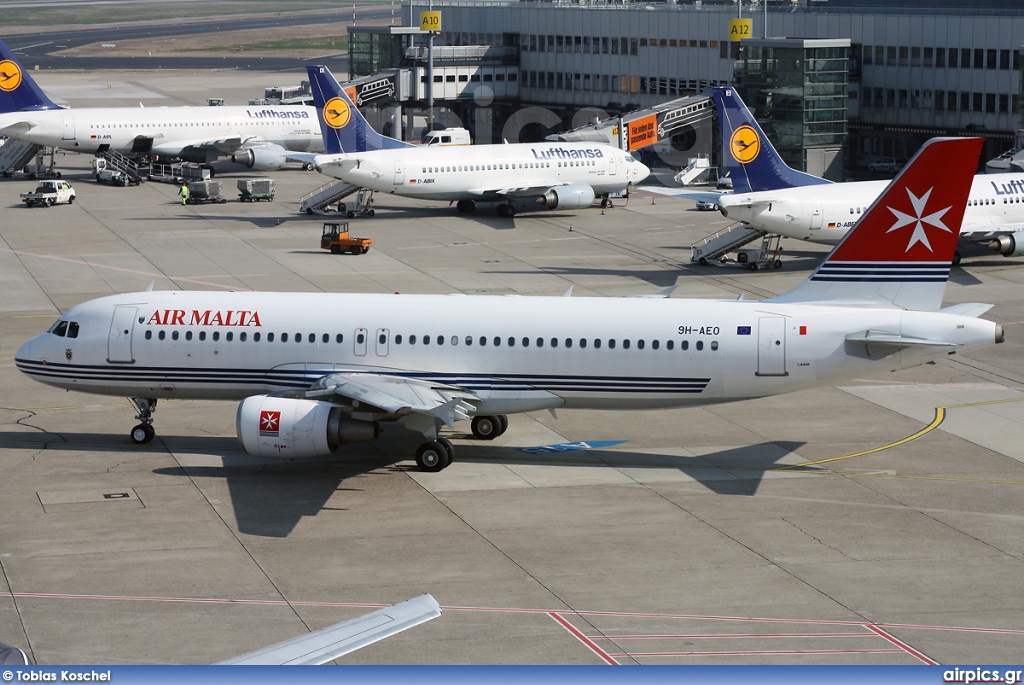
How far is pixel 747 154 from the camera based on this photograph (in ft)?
216

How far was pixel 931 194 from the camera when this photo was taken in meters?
35.4

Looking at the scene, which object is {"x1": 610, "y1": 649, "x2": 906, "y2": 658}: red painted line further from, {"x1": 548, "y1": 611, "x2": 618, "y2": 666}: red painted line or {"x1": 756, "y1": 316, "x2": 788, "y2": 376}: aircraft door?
{"x1": 756, "y1": 316, "x2": 788, "y2": 376}: aircraft door

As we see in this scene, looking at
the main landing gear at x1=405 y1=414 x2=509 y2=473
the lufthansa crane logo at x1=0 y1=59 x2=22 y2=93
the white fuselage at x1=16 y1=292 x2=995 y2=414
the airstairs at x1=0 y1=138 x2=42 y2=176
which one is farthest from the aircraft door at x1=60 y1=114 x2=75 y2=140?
the main landing gear at x1=405 y1=414 x2=509 y2=473

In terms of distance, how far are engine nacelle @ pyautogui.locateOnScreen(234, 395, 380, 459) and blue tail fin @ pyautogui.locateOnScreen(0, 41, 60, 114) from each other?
A: 7495 centimetres

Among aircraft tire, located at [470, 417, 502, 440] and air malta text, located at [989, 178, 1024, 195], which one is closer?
aircraft tire, located at [470, 417, 502, 440]

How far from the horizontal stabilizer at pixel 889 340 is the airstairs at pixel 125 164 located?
7736 cm

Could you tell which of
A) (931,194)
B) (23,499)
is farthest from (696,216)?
(23,499)

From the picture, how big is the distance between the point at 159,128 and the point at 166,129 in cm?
53

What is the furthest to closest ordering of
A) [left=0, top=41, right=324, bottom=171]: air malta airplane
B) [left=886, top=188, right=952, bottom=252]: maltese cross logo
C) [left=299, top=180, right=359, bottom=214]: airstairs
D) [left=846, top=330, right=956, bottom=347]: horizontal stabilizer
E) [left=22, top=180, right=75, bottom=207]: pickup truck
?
[left=0, top=41, right=324, bottom=171]: air malta airplane
[left=22, top=180, right=75, bottom=207]: pickup truck
[left=299, top=180, right=359, bottom=214]: airstairs
[left=886, top=188, right=952, bottom=252]: maltese cross logo
[left=846, top=330, right=956, bottom=347]: horizontal stabilizer

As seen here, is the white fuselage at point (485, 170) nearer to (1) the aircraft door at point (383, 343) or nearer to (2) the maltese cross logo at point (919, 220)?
(1) the aircraft door at point (383, 343)

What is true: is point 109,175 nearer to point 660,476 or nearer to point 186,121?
point 186,121

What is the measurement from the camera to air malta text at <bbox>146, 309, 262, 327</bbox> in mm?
37938

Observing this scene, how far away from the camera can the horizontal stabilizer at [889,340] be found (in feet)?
114

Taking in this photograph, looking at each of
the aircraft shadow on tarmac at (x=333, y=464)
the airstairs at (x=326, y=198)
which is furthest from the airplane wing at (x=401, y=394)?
the airstairs at (x=326, y=198)
